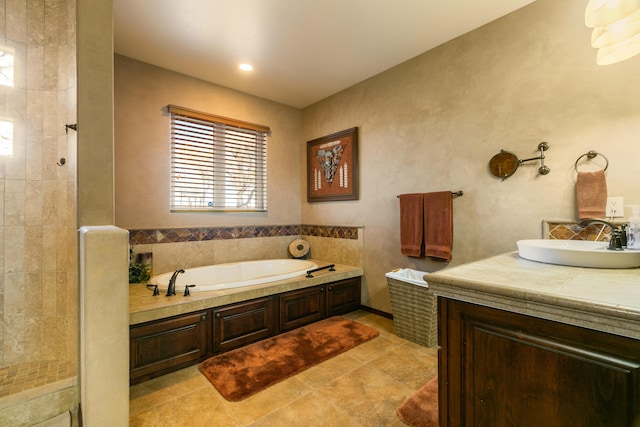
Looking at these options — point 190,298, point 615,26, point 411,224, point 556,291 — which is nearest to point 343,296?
point 411,224

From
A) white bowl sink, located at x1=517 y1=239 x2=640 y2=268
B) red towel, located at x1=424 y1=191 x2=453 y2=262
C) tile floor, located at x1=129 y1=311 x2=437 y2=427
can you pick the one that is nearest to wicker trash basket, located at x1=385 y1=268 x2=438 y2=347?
tile floor, located at x1=129 y1=311 x2=437 y2=427

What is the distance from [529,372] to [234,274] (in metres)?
2.99

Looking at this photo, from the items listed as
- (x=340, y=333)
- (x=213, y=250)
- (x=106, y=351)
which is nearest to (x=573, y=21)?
(x=340, y=333)

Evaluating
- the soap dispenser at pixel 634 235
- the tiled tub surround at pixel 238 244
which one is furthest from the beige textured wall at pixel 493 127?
the soap dispenser at pixel 634 235

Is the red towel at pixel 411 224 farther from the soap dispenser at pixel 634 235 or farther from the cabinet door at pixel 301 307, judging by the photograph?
the soap dispenser at pixel 634 235

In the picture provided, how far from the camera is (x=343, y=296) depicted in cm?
323

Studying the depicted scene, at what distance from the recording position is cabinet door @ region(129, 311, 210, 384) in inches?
76.3

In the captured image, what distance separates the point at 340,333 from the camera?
8.91ft

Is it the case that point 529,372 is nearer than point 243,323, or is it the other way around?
point 529,372

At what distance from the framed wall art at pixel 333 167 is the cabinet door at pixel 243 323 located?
1641mm

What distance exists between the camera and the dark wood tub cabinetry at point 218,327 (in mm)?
1972

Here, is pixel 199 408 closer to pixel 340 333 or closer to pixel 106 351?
pixel 106 351

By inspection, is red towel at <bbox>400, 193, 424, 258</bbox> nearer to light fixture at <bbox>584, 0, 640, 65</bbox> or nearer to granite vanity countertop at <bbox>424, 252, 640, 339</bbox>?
granite vanity countertop at <bbox>424, 252, 640, 339</bbox>

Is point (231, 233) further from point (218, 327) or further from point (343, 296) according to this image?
point (343, 296)
